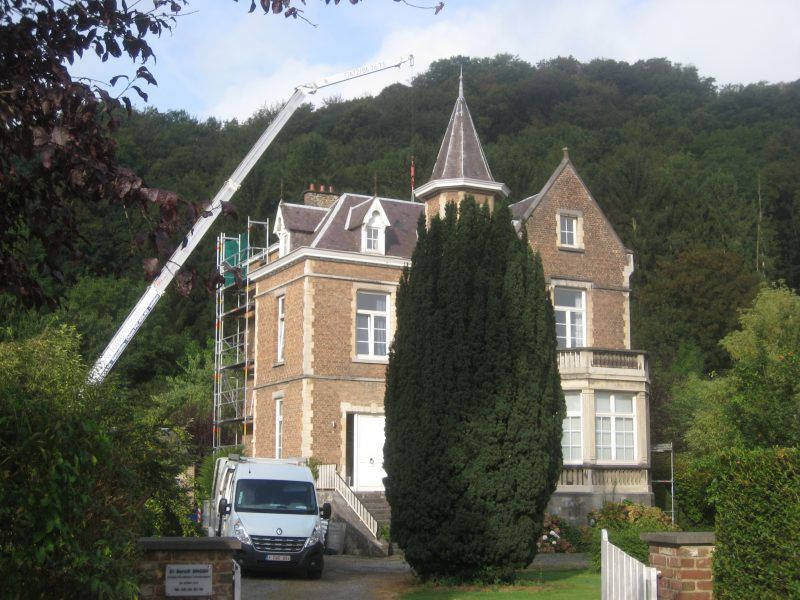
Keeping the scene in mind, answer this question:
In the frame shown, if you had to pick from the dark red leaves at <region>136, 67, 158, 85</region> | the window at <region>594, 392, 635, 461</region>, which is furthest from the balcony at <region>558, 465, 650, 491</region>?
the dark red leaves at <region>136, 67, 158, 85</region>

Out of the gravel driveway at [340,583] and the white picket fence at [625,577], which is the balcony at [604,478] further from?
the white picket fence at [625,577]

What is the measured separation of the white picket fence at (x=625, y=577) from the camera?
8.16 metres

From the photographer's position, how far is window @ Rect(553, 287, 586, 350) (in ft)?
101

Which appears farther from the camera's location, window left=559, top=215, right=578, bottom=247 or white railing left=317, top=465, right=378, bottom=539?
window left=559, top=215, right=578, bottom=247

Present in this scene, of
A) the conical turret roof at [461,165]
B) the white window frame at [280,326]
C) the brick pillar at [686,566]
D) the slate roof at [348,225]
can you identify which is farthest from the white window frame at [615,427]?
the brick pillar at [686,566]

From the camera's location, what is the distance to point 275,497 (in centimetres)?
1952

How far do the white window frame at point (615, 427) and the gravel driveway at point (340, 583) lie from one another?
8.35 meters

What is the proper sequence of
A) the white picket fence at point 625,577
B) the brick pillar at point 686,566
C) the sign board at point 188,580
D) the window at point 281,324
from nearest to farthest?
the white picket fence at point 625,577 → the sign board at point 188,580 → the brick pillar at point 686,566 → the window at point 281,324

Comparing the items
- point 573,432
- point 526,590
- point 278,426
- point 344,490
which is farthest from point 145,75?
point 278,426

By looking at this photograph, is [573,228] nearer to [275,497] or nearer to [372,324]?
[372,324]

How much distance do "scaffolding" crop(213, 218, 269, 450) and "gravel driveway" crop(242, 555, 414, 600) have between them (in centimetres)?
1370

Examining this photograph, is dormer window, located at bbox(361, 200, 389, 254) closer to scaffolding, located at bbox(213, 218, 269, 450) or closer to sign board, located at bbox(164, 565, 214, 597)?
scaffolding, located at bbox(213, 218, 269, 450)

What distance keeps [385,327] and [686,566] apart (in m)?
21.9

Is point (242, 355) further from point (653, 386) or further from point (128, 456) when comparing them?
point (128, 456)
